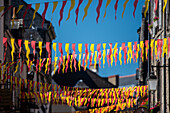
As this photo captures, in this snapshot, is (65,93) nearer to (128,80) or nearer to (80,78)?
(80,78)

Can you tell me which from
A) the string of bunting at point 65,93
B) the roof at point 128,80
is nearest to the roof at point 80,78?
the string of bunting at point 65,93

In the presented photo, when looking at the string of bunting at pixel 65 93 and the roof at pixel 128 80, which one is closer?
the string of bunting at pixel 65 93

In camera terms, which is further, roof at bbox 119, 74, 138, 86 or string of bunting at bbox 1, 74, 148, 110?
roof at bbox 119, 74, 138, 86

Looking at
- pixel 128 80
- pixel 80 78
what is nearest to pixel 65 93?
pixel 80 78

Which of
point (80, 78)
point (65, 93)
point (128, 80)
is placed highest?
point (80, 78)

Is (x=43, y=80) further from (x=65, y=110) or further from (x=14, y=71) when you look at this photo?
(x=14, y=71)

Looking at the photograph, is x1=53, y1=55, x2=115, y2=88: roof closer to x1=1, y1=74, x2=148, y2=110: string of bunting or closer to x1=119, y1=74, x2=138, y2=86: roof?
x1=1, y1=74, x2=148, y2=110: string of bunting

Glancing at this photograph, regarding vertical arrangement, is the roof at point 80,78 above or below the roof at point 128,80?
above

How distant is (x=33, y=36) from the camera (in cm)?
4525

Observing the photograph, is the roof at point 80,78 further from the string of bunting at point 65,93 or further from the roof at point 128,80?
the roof at point 128,80

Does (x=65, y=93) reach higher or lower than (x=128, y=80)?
higher

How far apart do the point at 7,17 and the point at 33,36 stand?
2167 cm

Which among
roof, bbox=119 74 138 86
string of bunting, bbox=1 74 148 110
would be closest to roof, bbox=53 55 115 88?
string of bunting, bbox=1 74 148 110

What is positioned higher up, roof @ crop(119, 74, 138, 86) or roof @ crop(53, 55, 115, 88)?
roof @ crop(53, 55, 115, 88)
